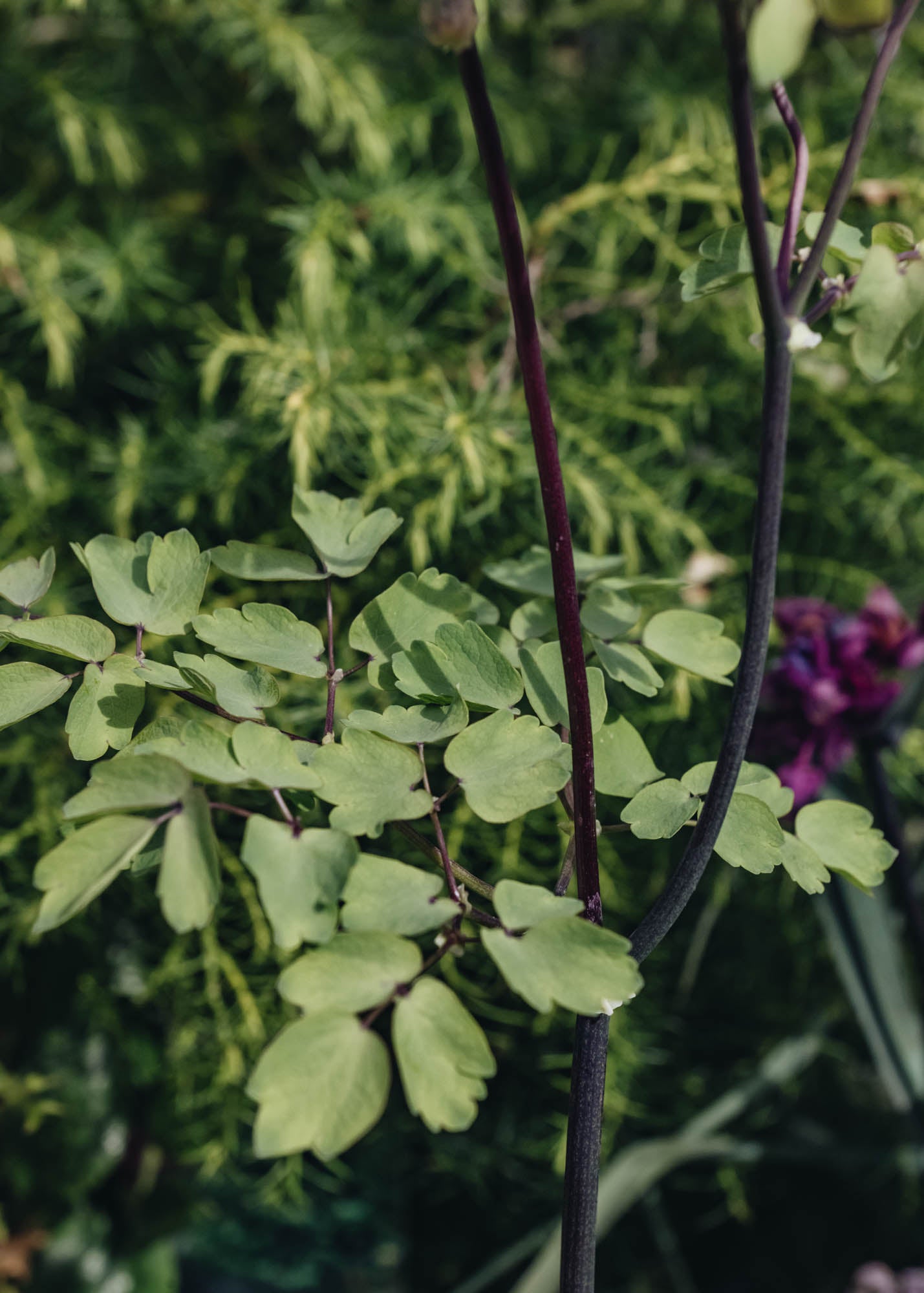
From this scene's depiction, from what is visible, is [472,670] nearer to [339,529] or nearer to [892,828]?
[339,529]

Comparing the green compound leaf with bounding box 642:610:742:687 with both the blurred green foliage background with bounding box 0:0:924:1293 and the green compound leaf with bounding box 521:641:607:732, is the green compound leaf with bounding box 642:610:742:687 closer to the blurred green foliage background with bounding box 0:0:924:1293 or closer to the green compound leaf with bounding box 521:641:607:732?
the green compound leaf with bounding box 521:641:607:732

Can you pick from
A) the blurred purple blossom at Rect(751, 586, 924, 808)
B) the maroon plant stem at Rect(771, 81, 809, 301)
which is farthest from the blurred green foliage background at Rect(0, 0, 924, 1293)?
the maroon plant stem at Rect(771, 81, 809, 301)

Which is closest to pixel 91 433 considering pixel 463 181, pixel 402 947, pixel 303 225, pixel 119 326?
pixel 119 326

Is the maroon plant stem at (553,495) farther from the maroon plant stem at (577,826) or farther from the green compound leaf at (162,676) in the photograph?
the green compound leaf at (162,676)

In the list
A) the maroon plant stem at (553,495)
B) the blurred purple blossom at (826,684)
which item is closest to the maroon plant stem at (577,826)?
the maroon plant stem at (553,495)

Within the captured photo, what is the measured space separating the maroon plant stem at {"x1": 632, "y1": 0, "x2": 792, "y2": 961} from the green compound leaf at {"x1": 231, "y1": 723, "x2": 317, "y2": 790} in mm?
117

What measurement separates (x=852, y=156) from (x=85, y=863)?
278 mm

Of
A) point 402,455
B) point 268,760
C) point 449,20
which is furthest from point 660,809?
point 402,455

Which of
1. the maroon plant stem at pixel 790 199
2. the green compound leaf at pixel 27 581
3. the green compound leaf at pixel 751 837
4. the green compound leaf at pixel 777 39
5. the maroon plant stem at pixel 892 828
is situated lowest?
the maroon plant stem at pixel 892 828

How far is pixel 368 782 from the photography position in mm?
294

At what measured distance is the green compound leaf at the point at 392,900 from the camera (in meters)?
0.27

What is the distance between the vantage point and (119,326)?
2.48ft

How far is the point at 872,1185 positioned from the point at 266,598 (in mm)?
647

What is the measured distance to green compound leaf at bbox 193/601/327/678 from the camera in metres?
0.33
